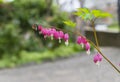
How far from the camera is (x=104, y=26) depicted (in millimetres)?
11195

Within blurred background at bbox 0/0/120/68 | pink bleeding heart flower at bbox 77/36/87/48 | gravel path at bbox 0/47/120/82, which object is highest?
pink bleeding heart flower at bbox 77/36/87/48

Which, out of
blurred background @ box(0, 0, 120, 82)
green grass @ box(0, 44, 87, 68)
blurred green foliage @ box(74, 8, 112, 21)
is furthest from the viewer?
green grass @ box(0, 44, 87, 68)

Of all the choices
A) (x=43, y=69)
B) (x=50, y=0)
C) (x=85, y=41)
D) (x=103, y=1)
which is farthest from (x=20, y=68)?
(x=85, y=41)

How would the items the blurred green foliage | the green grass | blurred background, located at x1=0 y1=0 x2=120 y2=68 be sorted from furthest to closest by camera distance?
blurred background, located at x1=0 y1=0 x2=120 y2=68, the green grass, the blurred green foliage

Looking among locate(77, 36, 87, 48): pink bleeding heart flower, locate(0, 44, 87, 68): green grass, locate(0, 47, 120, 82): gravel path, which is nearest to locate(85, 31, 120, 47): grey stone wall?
locate(0, 44, 87, 68): green grass

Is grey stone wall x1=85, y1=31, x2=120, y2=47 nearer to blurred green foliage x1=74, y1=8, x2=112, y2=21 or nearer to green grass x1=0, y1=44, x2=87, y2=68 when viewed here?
green grass x1=0, y1=44, x2=87, y2=68

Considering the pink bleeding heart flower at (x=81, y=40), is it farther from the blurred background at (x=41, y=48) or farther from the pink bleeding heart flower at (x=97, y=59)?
the blurred background at (x=41, y=48)

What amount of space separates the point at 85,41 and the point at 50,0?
25.4 ft

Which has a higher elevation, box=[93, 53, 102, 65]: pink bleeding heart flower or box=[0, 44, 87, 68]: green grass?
box=[93, 53, 102, 65]: pink bleeding heart flower

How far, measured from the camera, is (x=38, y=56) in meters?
7.78

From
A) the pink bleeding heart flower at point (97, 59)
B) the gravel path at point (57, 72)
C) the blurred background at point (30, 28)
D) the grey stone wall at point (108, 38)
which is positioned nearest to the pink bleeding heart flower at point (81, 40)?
the pink bleeding heart flower at point (97, 59)

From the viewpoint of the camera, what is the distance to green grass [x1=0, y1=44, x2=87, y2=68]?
740 cm

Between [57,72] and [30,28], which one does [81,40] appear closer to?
[57,72]

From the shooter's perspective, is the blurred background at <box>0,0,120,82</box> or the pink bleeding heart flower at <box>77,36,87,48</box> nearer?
the pink bleeding heart flower at <box>77,36,87,48</box>
